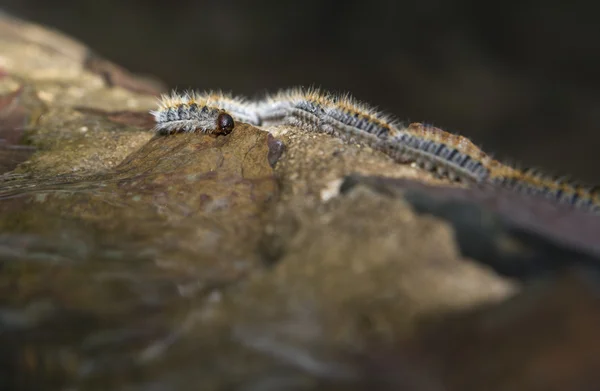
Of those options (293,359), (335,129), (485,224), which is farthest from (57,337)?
(335,129)

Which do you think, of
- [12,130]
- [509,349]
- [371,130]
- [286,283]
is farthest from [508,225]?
[12,130]

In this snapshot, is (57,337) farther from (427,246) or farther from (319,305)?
(427,246)

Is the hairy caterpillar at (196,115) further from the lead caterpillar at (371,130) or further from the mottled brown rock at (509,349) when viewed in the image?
the mottled brown rock at (509,349)

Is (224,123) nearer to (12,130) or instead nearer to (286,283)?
(286,283)

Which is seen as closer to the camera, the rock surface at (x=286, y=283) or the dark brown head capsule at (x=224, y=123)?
the rock surface at (x=286, y=283)

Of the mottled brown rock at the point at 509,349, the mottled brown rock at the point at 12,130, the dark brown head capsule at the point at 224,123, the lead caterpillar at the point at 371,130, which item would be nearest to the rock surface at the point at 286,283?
the mottled brown rock at the point at 509,349

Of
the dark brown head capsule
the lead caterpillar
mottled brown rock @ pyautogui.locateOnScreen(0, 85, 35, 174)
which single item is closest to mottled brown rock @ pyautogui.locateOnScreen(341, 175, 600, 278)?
the lead caterpillar

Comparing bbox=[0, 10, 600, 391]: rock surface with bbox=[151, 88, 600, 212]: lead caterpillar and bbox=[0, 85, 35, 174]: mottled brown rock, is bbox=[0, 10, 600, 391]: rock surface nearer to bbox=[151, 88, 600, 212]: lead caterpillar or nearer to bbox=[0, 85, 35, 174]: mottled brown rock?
bbox=[151, 88, 600, 212]: lead caterpillar
